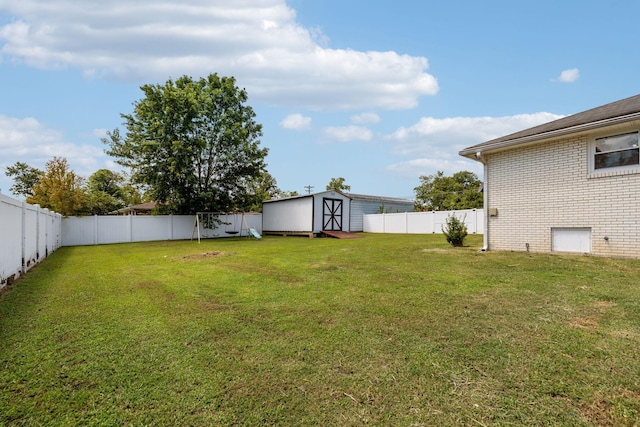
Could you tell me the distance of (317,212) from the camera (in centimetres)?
1980

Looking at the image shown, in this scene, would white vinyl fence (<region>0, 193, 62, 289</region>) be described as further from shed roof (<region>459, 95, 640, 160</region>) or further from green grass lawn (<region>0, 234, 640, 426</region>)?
shed roof (<region>459, 95, 640, 160</region>)

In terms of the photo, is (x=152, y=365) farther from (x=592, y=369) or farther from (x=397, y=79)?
(x=397, y=79)

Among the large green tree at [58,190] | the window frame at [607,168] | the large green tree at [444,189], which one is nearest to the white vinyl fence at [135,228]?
the large green tree at [58,190]

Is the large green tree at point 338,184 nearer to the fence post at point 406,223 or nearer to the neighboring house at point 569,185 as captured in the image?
the fence post at point 406,223

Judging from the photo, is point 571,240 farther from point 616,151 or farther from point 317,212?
point 317,212

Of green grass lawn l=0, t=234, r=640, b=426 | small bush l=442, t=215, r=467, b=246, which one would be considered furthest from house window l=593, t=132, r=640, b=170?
small bush l=442, t=215, r=467, b=246

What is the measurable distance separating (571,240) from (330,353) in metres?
7.32

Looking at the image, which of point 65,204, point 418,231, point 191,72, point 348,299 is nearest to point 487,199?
point 348,299

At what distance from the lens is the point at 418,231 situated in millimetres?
20547

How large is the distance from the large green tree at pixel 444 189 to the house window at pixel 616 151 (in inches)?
1052

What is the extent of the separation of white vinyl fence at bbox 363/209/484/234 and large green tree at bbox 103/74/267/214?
9.21m

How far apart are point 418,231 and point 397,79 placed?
10174mm

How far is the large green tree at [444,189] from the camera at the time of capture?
3419 centimetres

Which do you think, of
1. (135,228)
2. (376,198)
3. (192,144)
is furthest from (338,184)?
(135,228)
